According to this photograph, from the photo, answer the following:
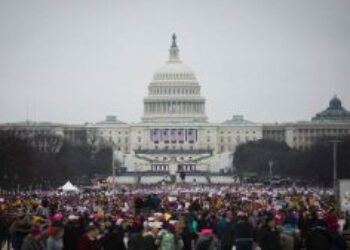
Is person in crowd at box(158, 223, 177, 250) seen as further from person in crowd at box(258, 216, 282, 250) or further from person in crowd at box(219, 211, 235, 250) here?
person in crowd at box(219, 211, 235, 250)

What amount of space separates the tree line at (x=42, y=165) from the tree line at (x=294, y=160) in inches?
564

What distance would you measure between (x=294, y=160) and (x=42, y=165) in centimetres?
4024

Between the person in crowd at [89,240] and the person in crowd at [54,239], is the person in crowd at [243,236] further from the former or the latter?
the person in crowd at [54,239]

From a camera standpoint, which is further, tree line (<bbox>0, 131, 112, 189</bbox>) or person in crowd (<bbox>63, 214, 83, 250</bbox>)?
tree line (<bbox>0, 131, 112, 189</bbox>)

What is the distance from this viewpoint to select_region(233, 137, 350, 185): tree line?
102m

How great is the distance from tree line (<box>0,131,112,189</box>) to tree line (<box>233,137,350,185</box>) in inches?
564

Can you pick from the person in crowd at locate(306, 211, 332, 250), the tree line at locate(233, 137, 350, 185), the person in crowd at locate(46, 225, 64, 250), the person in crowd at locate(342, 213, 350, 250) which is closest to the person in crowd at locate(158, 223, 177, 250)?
the person in crowd at locate(46, 225, 64, 250)

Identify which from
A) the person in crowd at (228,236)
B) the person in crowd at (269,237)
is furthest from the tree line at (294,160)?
the person in crowd at (269,237)

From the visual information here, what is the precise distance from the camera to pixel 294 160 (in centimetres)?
13088

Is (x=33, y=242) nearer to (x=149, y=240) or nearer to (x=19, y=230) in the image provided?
(x=149, y=240)

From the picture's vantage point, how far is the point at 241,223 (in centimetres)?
2561

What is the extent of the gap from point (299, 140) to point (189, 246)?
551 feet

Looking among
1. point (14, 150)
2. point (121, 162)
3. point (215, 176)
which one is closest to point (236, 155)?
point (121, 162)

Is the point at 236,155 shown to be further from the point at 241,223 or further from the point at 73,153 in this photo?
the point at 241,223
